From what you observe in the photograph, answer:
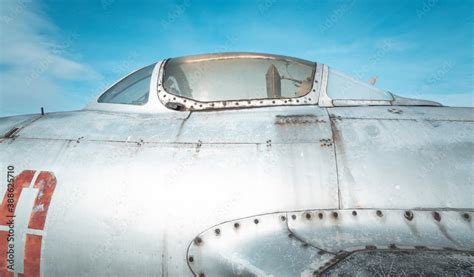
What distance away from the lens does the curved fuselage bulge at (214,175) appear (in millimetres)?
2311

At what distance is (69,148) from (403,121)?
3067 mm

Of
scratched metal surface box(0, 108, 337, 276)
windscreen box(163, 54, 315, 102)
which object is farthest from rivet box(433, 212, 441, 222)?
windscreen box(163, 54, 315, 102)

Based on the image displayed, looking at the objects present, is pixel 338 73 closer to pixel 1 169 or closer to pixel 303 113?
pixel 303 113

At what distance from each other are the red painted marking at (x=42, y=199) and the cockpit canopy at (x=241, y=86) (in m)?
1.22

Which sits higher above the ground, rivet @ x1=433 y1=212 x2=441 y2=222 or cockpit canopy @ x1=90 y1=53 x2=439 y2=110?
cockpit canopy @ x1=90 y1=53 x2=439 y2=110

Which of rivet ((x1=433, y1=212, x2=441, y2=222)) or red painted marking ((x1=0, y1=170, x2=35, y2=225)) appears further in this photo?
red painted marking ((x1=0, y1=170, x2=35, y2=225))

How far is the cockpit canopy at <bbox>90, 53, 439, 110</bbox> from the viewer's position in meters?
3.37

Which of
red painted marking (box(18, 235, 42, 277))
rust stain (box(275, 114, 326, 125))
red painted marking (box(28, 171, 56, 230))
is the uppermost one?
rust stain (box(275, 114, 326, 125))

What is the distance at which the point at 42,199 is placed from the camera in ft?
8.44

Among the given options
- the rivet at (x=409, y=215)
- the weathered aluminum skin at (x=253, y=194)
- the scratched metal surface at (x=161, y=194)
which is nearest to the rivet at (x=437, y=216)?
the weathered aluminum skin at (x=253, y=194)

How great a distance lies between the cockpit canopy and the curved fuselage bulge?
18.4 inches

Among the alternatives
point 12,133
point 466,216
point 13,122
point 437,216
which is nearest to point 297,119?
point 437,216

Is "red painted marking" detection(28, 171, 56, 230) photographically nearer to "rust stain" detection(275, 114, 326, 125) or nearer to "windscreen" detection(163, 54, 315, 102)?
"windscreen" detection(163, 54, 315, 102)

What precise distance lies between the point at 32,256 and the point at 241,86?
2.47 m
